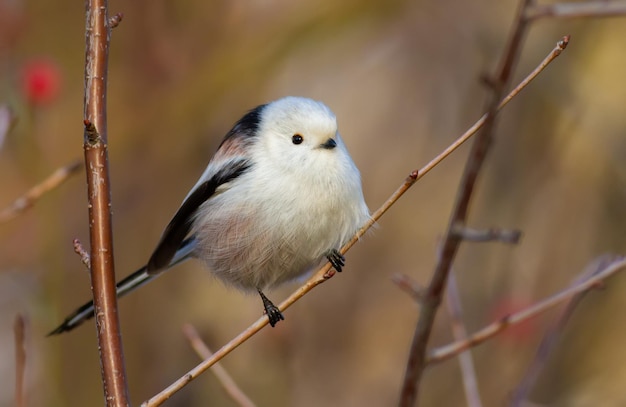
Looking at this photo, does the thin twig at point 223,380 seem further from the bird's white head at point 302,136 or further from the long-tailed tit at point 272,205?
the bird's white head at point 302,136

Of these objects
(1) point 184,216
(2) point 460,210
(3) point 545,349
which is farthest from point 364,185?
(2) point 460,210

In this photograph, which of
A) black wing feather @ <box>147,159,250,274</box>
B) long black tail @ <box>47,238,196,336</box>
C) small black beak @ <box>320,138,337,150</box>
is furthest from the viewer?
black wing feather @ <box>147,159,250,274</box>

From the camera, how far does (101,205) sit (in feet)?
4.43

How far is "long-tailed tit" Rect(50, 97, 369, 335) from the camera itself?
74.7 inches

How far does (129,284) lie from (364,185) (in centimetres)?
135

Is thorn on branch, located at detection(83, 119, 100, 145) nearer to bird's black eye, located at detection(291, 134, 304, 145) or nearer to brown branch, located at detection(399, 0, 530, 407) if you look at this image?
brown branch, located at detection(399, 0, 530, 407)

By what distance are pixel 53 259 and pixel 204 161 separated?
0.91 m

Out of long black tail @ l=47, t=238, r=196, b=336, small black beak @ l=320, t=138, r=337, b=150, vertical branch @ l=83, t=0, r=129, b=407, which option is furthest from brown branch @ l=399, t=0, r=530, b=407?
long black tail @ l=47, t=238, r=196, b=336

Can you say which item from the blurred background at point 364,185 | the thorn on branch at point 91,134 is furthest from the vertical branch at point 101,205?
the blurred background at point 364,185

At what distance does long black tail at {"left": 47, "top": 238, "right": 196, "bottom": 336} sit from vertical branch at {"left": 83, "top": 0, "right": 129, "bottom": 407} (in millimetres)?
460

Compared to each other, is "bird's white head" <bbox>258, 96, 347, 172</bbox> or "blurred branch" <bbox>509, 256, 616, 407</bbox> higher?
"bird's white head" <bbox>258, 96, 347, 172</bbox>

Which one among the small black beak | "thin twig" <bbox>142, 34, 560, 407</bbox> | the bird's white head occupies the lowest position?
"thin twig" <bbox>142, 34, 560, 407</bbox>

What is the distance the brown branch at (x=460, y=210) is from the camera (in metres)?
1.15

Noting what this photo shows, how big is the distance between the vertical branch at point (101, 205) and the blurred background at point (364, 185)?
4.24 ft
